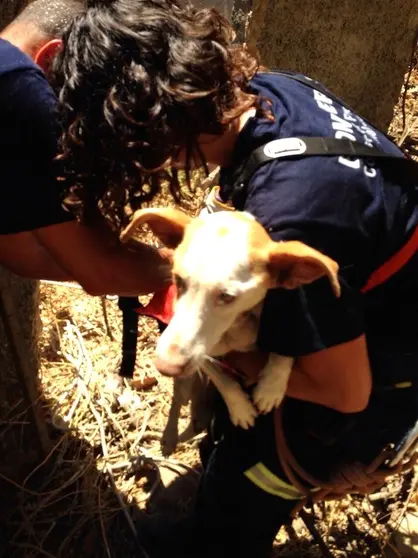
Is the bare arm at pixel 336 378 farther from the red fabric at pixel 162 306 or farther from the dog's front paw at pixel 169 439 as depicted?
the dog's front paw at pixel 169 439

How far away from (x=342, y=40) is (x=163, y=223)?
7.17 feet

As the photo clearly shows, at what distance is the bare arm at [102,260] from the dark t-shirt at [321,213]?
0.30 metres

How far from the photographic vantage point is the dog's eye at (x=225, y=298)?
1312 millimetres

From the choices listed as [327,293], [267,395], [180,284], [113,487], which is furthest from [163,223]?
[113,487]

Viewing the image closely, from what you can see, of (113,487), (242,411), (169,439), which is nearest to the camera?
(242,411)

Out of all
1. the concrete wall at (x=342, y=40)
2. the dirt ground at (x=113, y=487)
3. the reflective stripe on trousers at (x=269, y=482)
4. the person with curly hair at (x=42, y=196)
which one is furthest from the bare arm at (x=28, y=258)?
the concrete wall at (x=342, y=40)

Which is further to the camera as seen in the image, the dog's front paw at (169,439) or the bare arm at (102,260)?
the dog's front paw at (169,439)

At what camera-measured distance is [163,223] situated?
1374mm

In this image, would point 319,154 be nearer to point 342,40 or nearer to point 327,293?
point 327,293

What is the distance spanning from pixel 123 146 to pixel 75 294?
185 cm

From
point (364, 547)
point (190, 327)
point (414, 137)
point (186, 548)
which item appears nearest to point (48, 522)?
point (186, 548)

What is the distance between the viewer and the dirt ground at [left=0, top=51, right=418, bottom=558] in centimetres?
217

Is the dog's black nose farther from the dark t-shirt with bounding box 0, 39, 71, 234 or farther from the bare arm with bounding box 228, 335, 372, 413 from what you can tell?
the dark t-shirt with bounding box 0, 39, 71, 234

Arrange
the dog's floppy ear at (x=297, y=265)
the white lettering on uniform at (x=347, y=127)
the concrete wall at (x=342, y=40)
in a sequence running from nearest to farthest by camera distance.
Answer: the dog's floppy ear at (x=297, y=265) → the white lettering on uniform at (x=347, y=127) → the concrete wall at (x=342, y=40)
